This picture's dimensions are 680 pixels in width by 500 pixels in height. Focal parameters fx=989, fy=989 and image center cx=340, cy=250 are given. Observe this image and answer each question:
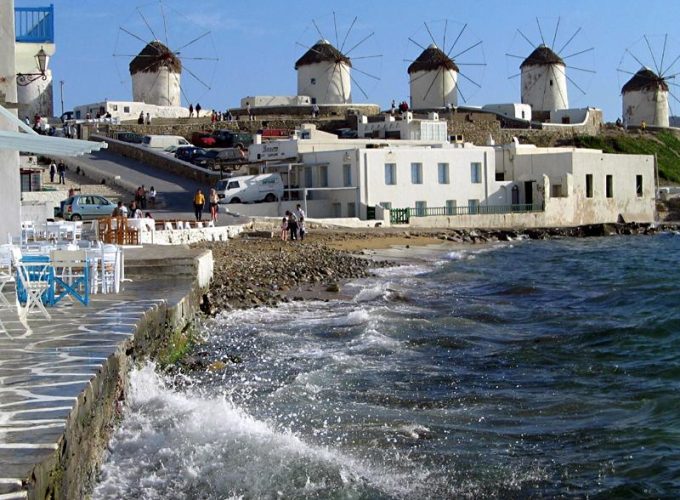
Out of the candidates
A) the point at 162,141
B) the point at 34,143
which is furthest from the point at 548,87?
the point at 34,143

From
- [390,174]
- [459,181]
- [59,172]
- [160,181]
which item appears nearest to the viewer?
[59,172]

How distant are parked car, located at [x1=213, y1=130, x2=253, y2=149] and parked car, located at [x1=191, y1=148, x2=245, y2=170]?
6.23 meters

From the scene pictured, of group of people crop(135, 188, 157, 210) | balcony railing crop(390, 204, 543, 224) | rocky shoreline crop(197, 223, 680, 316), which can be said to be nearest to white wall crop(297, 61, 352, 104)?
balcony railing crop(390, 204, 543, 224)

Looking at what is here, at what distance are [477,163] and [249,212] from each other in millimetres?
11770

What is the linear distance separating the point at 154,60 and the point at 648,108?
41.3 m

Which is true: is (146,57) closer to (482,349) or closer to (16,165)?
(16,165)

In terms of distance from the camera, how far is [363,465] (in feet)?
27.6

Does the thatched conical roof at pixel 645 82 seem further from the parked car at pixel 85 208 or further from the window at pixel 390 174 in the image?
the parked car at pixel 85 208

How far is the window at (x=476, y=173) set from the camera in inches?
1748

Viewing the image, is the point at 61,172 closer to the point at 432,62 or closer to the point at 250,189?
the point at 250,189

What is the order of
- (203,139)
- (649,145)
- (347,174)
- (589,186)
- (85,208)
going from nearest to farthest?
1. (85,208)
2. (347,174)
3. (589,186)
4. (203,139)
5. (649,145)

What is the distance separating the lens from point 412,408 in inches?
413

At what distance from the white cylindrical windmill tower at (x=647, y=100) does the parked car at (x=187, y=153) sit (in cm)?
4643

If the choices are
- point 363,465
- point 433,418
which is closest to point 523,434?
point 433,418
